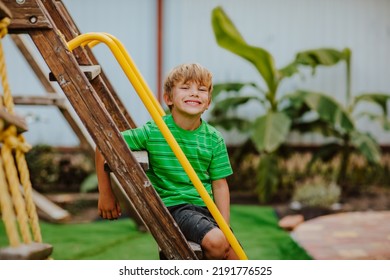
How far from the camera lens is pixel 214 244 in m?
1.86

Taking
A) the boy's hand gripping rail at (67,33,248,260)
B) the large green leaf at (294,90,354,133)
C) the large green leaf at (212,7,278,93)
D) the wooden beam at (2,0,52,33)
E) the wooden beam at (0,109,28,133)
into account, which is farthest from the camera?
the large green leaf at (294,90,354,133)

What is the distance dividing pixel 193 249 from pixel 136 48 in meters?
1.90

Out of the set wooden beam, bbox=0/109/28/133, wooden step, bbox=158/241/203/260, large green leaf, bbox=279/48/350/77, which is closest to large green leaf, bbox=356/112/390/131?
large green leaf, bbox=279/48/350/77

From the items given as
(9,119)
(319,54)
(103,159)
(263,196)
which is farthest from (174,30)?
(9,119)

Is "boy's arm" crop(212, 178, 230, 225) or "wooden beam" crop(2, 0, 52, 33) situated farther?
"boy's arm" crop(212, 178, 230, 225)

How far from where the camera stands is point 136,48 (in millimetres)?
3441

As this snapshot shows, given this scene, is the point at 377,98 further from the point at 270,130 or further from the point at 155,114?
the point at 155,114

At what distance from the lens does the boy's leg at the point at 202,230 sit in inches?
73.0

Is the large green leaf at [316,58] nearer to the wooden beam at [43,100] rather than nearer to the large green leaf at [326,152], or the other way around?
the large green leaf at [326,152]

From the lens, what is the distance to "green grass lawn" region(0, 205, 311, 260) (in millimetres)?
2750

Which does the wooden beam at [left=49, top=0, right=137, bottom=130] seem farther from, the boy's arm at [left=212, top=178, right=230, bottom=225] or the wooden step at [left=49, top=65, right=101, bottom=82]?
the boy's arm at [left=212, top=178, right=230, bottom=225]

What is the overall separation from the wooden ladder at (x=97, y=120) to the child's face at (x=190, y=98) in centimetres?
30

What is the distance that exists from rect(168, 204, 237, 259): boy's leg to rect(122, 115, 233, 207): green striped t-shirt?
4 centimetres
